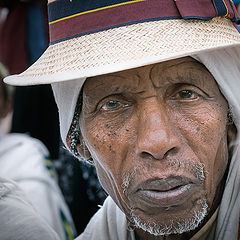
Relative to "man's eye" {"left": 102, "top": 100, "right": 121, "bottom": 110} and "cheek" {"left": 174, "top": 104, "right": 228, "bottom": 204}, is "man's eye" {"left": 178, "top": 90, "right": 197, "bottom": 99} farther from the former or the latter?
"man's eye" {"left": 102, "top": 100, "right": 121, "bottom": 110}

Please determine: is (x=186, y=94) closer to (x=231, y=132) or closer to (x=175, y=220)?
(x=231, y=132)

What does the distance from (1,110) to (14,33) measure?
102cm

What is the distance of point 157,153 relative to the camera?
200 cm

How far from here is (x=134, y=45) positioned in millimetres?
1993


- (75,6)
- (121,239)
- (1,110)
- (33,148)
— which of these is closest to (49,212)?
(33,148)

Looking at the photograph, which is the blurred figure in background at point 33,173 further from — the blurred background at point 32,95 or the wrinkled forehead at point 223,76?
the wrinkled forehead at point 223,76

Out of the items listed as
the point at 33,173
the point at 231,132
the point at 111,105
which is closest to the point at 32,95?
the point at 33,173

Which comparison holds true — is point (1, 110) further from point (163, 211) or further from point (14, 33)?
point (163, 211)

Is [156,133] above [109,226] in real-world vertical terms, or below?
above

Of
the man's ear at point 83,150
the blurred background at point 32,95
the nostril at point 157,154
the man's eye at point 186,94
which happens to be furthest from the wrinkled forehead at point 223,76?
the blurred background at point 32,95

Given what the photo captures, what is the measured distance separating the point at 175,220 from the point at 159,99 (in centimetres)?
51

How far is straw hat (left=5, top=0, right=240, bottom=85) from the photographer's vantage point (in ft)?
6.45

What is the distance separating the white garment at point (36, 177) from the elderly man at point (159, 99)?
5.87ft

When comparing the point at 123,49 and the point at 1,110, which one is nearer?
the point at 123,49
